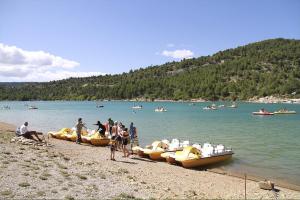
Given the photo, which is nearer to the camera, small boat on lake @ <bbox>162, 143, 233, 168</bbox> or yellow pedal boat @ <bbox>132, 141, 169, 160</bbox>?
small boat on lake @ <bbox>162, 143, 233, 168</bbox>

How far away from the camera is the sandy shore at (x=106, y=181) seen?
12.2 meters

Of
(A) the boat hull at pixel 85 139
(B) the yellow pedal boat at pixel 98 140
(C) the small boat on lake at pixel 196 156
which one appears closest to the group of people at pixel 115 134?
(A) the boat hull at pixel 85 139

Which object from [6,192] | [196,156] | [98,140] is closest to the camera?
[6,192]

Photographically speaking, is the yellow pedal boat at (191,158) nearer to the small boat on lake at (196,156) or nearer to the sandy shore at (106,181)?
the small boat on lake at (196,156)

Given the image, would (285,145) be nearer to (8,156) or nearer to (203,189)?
(203,189)

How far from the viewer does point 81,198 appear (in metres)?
11.5

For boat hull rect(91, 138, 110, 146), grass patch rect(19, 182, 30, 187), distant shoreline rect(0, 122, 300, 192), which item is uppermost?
grass patch rect(19, 182, 30, 187)

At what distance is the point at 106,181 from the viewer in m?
14.3

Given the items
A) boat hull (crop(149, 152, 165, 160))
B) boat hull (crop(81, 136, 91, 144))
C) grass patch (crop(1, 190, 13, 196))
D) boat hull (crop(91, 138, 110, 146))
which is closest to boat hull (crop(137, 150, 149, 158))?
boat hull (crop(149, 152, 165, 160))

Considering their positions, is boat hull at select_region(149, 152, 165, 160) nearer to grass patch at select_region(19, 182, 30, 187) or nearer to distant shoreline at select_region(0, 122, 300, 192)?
distant shoreline at select_region(0, 122, 300, 192)

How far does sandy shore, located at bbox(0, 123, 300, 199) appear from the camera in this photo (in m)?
12.2

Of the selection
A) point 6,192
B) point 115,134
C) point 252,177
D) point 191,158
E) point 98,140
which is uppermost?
point 115,134

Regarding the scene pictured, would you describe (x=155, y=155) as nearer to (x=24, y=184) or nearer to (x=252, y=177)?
(x=252, y=177)

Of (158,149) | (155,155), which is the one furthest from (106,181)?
(158,149)
